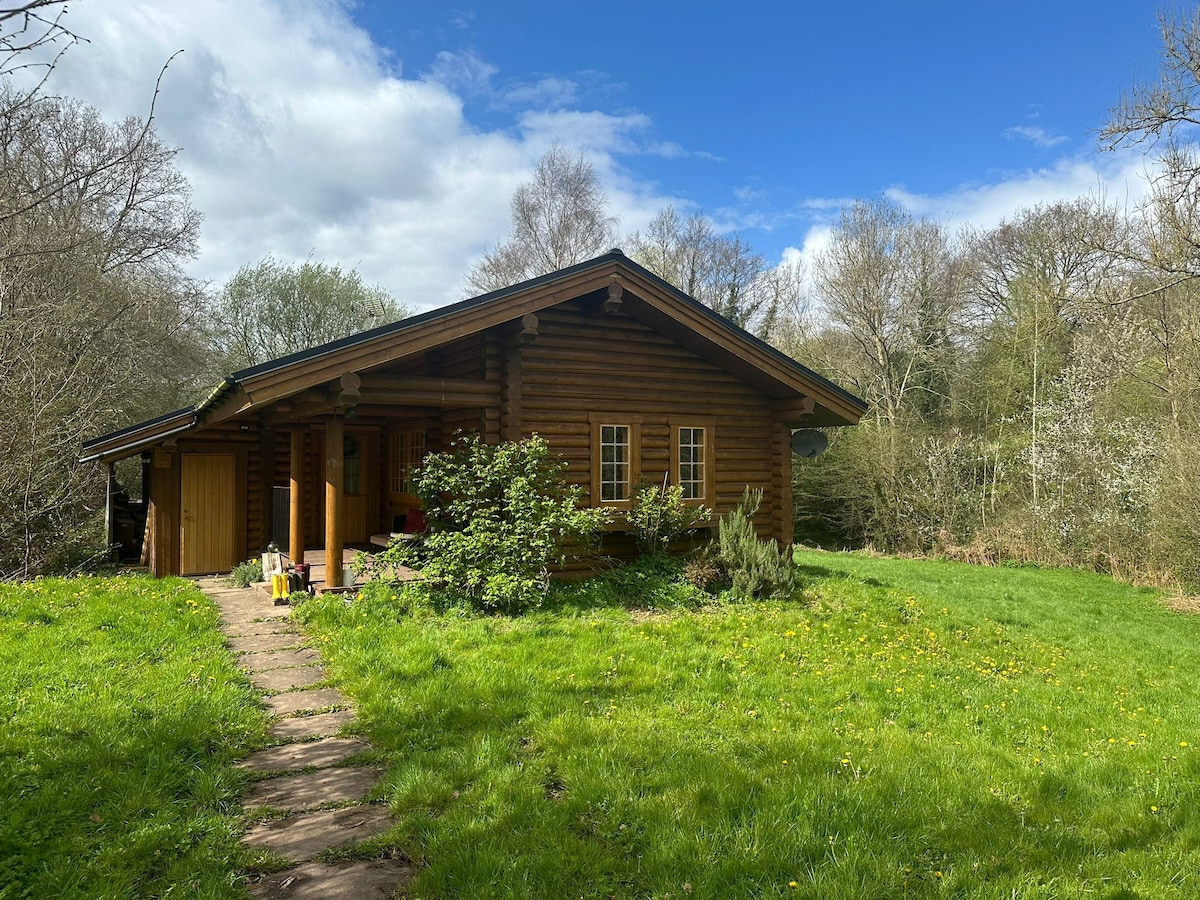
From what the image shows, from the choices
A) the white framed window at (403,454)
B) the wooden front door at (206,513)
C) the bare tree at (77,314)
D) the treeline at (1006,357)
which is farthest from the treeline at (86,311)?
the treeline at (1006,357)

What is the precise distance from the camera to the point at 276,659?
6711 millimetres

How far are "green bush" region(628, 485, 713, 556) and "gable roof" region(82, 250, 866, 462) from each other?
2.46 metres

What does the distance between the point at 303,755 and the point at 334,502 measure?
470cm

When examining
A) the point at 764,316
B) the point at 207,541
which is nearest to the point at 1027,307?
the point at 764,316

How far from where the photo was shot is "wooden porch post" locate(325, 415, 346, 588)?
895cm

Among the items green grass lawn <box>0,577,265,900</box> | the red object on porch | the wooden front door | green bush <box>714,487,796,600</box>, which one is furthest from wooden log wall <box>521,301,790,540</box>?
A: the wooden front door

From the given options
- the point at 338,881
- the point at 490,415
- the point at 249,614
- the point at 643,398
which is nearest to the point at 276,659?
the point at 249,614

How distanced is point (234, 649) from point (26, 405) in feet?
25.5

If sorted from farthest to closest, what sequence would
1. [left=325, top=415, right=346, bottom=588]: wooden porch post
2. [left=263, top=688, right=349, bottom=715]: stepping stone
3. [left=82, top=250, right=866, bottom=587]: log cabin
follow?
[left=82, top=250, right=866, bottom=587]: log cabin, [left=325, top=415, right=346, bottom=588]: wooden porch post, [left=263, top=688, right=349, bottom=715]: stepping stone

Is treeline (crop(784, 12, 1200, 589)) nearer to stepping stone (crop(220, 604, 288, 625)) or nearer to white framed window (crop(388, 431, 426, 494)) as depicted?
white framed window (crop(388, 431, 426, 494))

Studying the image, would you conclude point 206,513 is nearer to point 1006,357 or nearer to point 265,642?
point 265,642

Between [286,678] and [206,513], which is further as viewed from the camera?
[206,513]

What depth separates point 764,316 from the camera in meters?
30.3

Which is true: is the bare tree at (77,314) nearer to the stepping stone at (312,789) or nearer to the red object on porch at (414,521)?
the stepping stone at (312,789)
